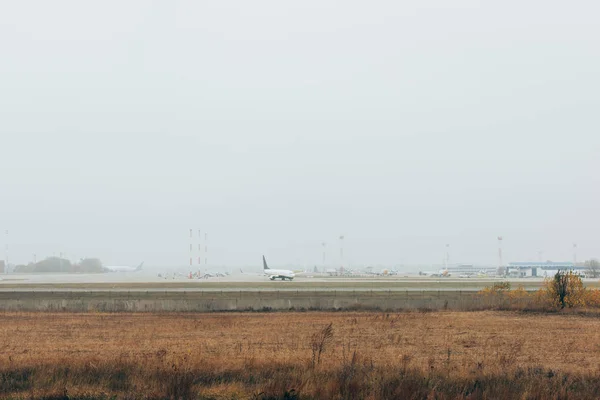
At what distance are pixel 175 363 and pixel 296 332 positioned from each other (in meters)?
10.3

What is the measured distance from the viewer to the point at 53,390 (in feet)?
52.4

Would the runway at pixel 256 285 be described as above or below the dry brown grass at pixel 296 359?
below

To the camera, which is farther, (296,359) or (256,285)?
(256,285)

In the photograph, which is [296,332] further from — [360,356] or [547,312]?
[547,312]

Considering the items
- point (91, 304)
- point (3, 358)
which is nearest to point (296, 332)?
point (3, 358)

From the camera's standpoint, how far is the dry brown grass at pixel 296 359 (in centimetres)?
1611

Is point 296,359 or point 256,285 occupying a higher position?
point 296,359

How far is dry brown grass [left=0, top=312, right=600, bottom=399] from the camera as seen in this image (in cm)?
1611

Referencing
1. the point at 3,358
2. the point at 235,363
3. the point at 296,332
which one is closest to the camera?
the point at 235,363

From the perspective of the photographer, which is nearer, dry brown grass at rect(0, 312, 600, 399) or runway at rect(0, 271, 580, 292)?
dry brown grass at rect(0, 312, 600, 399)

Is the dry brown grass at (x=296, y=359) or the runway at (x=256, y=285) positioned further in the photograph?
the runway at (x=256, y=285)

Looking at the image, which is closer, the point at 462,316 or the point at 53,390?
the point at 53,390

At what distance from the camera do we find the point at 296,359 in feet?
64.6

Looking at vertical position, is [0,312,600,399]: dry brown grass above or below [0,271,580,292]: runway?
above
